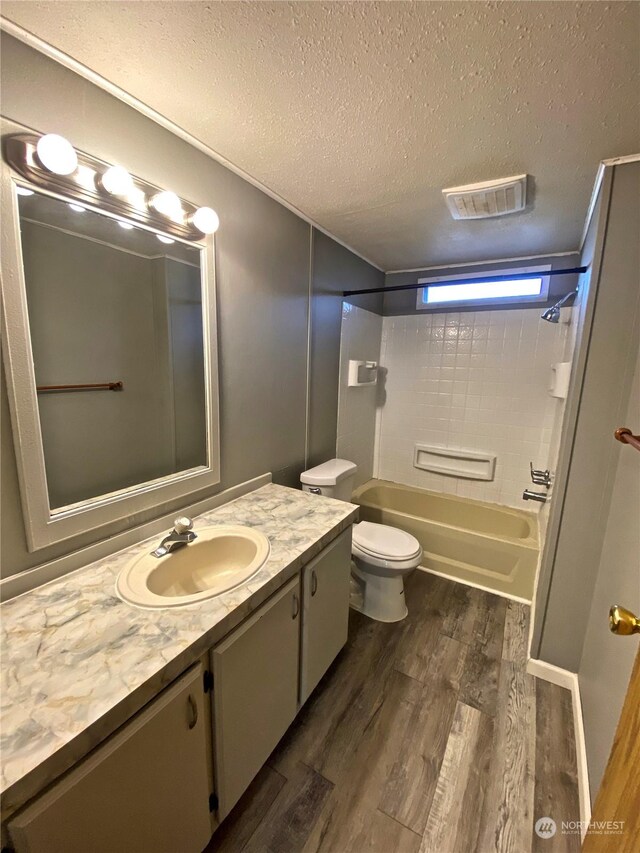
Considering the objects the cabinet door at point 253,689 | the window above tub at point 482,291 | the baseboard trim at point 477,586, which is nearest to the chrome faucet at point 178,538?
the cabinet door at point 253,689

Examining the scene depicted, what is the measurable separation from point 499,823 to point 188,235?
236 centimetres

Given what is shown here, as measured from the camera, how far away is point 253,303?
167 cm

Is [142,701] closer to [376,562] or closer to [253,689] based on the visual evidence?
[253,689]

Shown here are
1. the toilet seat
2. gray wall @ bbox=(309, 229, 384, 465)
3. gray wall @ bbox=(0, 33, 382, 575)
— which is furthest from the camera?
gray wall @ bbox=(309, 229, 384, 465)

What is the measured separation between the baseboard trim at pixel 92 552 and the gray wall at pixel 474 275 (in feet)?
7.61

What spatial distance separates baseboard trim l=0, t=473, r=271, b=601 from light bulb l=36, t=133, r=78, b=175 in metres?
1.10

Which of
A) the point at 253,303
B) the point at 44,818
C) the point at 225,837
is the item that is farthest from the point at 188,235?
the point at 225,837

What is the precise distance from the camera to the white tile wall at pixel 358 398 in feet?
8.46

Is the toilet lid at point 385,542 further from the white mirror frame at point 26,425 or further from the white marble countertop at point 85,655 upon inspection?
the white mirror frame at point 26,425

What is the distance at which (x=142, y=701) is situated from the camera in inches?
28.5

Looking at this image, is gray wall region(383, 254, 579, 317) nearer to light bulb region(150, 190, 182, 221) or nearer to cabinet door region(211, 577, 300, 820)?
light bulb region(150, 190, 182, 221)

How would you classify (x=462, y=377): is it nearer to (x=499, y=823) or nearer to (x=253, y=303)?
(x=253, y=303)

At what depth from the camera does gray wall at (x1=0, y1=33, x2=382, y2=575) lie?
3.07 ft

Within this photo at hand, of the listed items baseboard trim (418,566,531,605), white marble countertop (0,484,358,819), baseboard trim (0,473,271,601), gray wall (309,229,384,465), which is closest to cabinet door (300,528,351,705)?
white marble countertop (0,484,358,819)
